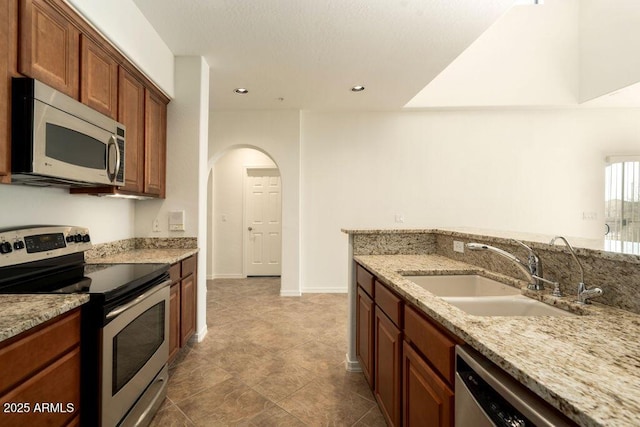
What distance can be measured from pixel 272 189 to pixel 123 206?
10.3ft

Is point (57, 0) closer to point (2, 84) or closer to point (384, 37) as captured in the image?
point (2, 84)

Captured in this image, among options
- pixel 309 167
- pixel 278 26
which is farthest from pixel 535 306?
pixel 309 167

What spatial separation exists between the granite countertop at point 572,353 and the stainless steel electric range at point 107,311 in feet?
4.35

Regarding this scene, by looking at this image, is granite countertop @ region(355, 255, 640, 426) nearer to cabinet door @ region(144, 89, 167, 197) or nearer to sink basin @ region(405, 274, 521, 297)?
sink basin @ region(405, 274, 521, 297)

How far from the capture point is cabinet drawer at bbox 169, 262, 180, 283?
2228 millimetres

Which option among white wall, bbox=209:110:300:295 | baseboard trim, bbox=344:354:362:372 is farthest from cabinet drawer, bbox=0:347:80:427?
white wall, bbox=209:110:300:295

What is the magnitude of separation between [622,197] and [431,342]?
18.2ft

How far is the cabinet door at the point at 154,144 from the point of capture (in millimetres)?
2518

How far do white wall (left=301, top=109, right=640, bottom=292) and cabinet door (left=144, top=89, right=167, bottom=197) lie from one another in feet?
7.30

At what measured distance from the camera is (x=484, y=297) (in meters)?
1.33

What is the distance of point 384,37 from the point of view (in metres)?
2.62

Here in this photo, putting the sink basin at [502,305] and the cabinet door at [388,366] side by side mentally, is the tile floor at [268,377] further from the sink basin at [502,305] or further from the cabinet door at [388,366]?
the sink basin at [502,305]

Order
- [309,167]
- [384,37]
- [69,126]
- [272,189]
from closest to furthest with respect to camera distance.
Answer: [69,126] < [384,37] < [309,167] < [272,189]

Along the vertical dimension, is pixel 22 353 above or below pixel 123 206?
below
